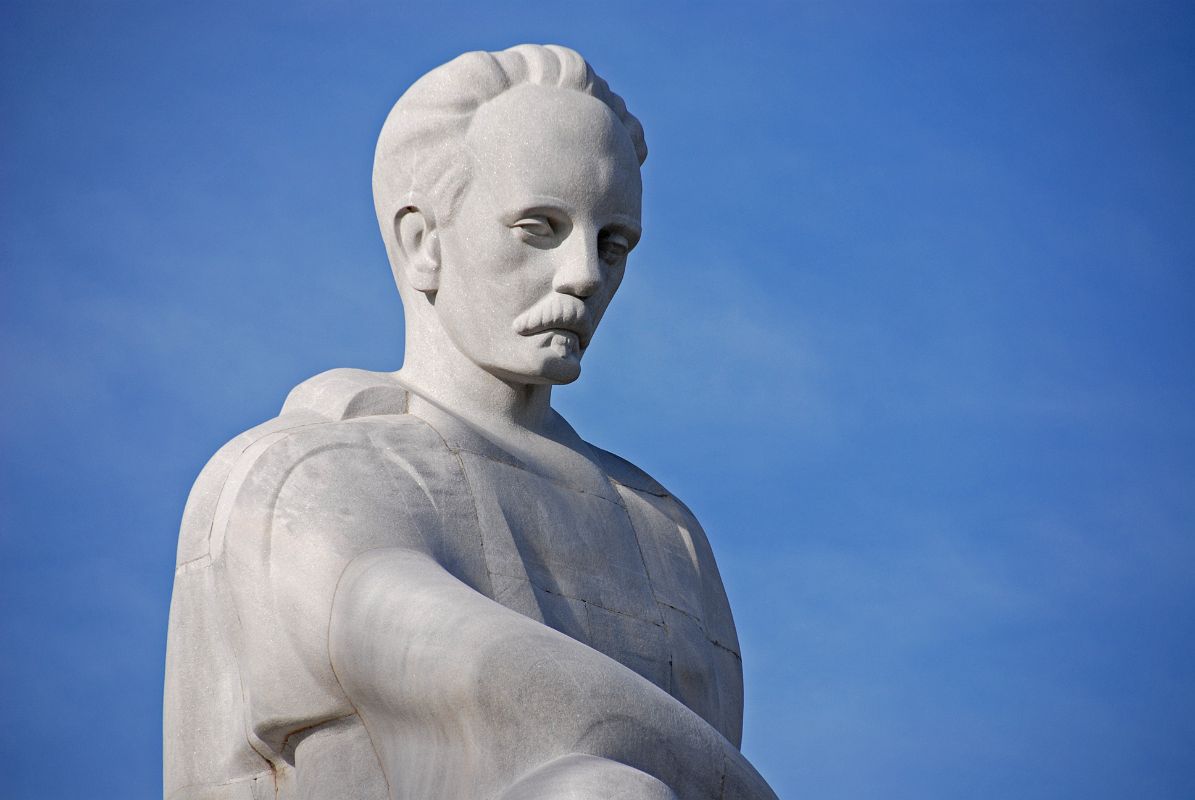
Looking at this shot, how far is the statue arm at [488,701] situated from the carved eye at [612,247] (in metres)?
1.79

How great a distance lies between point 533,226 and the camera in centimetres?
992

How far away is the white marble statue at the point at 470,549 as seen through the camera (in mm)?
8578

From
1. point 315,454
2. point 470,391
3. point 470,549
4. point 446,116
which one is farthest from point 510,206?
point 470,549

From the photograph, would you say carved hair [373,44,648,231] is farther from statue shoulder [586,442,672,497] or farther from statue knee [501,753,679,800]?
statue knee [501,753,679,800]

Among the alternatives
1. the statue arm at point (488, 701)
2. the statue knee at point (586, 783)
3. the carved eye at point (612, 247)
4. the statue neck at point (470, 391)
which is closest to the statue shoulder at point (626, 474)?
the statue neck at point (470, 391)

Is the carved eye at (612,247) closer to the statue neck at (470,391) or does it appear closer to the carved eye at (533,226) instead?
the carved eye at (533,226)

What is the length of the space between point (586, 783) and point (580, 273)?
99.3 inches

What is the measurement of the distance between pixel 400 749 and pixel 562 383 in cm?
188

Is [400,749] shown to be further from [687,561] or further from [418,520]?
[687,561]

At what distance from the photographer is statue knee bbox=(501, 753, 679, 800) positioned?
319 inches

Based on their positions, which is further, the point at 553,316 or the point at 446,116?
the point at 446,116

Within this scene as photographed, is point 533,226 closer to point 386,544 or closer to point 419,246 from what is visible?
point 419,246

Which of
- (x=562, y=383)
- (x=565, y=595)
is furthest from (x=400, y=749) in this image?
(x=562, y=383)

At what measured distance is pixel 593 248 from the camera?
32.7 feet
